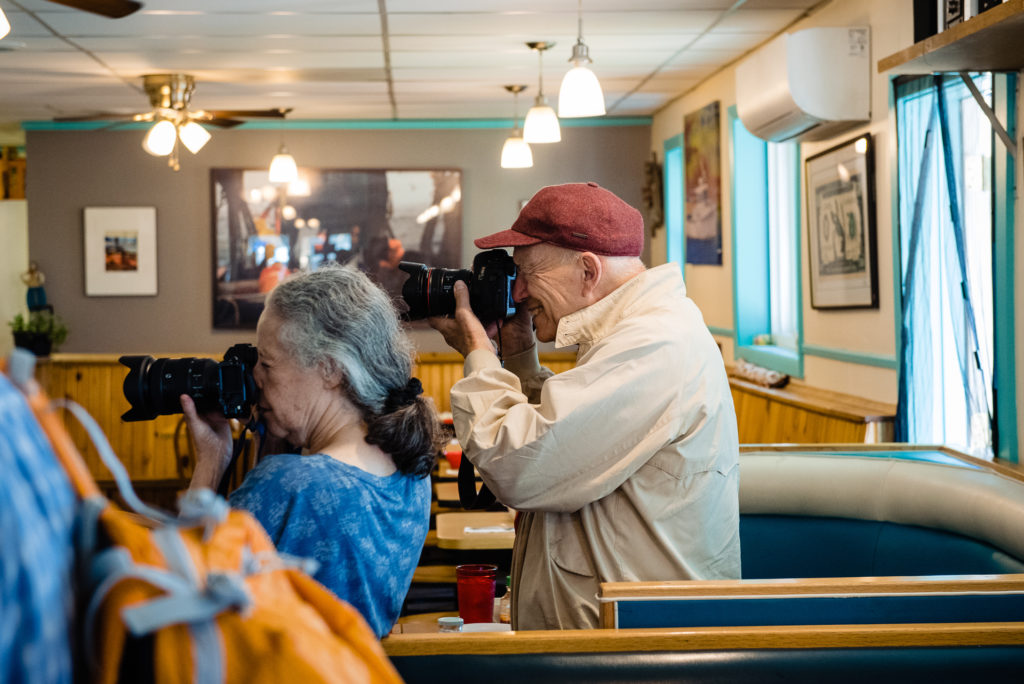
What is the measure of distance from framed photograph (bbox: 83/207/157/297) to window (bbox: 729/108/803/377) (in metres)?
4.49

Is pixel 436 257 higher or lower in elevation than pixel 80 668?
higher

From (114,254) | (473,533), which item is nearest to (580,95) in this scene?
(473,533)

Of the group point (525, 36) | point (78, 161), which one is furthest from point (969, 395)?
point (78, 161)

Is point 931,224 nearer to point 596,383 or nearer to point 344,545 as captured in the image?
point 596,383

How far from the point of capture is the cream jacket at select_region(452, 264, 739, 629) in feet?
4.77

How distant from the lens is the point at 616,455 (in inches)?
57.6

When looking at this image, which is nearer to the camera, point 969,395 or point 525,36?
point 969,395

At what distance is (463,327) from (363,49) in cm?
381

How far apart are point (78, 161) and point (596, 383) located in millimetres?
7079

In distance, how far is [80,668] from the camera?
594 mm

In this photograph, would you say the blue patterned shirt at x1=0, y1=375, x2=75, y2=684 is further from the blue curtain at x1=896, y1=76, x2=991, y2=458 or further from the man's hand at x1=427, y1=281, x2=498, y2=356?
the blue curtain at x1=896, y1=76, x2=991, y2=458

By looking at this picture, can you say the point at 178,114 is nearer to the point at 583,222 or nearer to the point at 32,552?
the point at 583,222

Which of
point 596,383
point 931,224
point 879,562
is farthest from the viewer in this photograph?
point 931,224

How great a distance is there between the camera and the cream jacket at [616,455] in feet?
4.77
